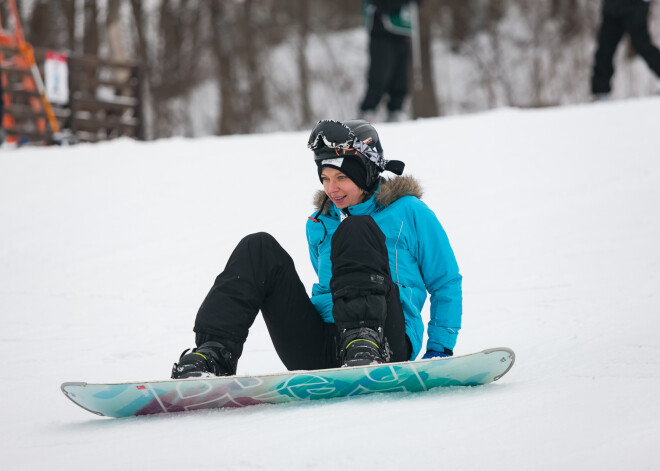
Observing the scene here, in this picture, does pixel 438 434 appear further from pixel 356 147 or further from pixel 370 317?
pixel 356 147

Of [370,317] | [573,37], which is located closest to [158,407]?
[370,317]

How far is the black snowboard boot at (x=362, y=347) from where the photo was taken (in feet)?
7.39

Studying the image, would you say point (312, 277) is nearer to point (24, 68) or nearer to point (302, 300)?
point (302, 300)

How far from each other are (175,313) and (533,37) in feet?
45.0

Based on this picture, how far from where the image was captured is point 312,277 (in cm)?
470

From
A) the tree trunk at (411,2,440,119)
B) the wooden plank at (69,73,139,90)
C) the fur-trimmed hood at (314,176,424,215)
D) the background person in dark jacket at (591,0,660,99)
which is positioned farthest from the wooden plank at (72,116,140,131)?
the fur-trimmed hood at (314,176,424,215)

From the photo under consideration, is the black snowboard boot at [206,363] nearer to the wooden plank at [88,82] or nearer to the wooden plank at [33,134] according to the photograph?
the wooden plank at [33,134]

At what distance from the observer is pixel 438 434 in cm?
188

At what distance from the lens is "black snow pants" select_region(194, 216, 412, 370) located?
7.72 feet

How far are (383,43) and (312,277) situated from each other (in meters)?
3.94

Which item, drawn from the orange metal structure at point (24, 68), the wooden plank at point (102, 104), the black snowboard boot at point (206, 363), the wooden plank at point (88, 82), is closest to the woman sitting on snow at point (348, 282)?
the black snowboard boot at point (206, 363)

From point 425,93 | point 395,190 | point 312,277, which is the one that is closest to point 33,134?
point 312,277

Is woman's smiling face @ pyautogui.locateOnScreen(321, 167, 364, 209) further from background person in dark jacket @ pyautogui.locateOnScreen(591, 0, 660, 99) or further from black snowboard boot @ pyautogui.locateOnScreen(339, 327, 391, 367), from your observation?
A: background person in dark jacket @ pyautogui.locateOnScreen(591, 0, 660, 99)

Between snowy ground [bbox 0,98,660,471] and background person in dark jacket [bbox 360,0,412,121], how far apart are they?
555 mm
